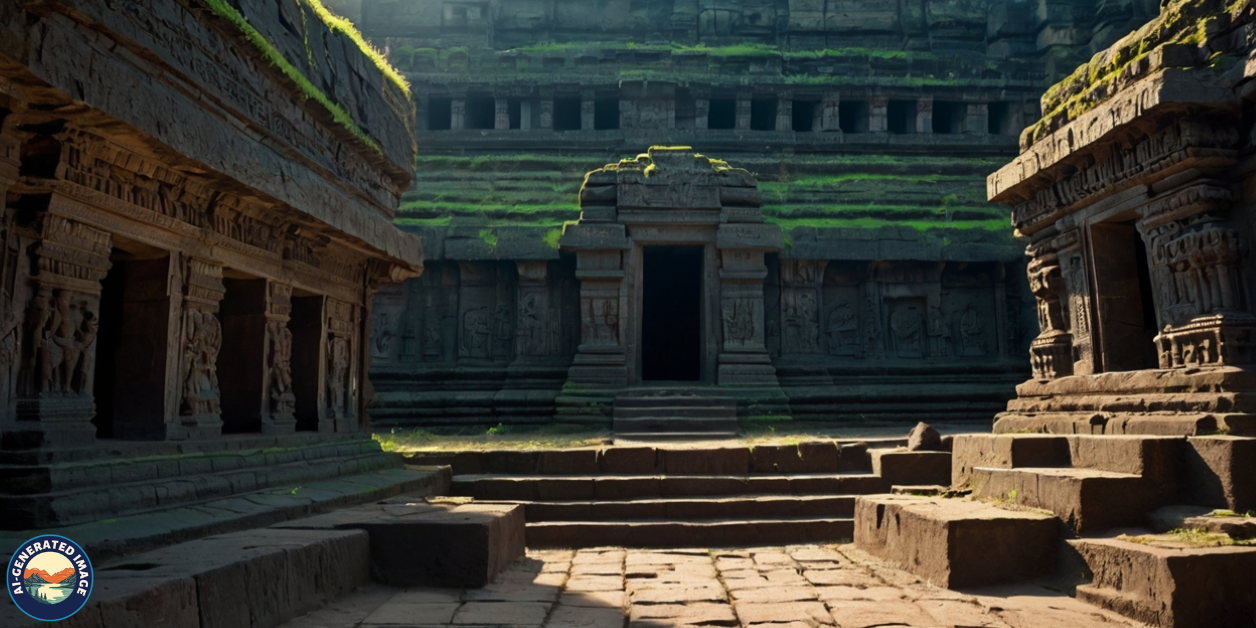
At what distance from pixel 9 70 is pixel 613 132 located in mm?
19389

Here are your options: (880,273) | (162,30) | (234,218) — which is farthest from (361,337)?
(880,273)

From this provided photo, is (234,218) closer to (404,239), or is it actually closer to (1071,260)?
(404,239)

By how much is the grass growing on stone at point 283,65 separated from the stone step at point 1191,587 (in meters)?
6.14

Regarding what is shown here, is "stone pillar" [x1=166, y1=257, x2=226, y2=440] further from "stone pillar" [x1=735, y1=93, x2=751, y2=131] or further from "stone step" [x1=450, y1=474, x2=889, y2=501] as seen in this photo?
"stone pillar" [x1=735, y1=93, x2=751, y2=131]

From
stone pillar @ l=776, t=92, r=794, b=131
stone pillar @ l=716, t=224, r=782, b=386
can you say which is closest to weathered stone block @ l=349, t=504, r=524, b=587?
stone pillar @ l=716, t=224, r=782, b=386

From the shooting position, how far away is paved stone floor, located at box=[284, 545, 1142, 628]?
14.2 feet

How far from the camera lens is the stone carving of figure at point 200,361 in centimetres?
600

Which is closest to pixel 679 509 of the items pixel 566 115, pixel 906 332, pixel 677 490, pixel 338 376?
pixel 677 490

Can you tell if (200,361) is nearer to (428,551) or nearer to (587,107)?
(428,551)

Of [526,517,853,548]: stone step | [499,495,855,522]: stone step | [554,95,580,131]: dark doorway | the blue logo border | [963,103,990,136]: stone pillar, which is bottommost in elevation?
[526,517,853,548]: stone step

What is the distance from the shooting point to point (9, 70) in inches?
155

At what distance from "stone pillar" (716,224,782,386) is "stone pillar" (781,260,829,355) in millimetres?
1203

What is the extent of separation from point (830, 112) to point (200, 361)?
20.0 metres

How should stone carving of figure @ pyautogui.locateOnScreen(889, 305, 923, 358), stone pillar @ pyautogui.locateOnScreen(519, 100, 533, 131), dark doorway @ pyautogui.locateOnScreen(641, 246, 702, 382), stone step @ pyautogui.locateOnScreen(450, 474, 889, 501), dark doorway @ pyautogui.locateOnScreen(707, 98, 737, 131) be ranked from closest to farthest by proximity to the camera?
stone step @ pyautogui.locateOnScreen(450, 474, 889, 501) → stone carving of figure @ pyautogui.locateOnScreen(889, 305, 923, 358) → dark doorway @ pyautogui.locateOnScreen(641, 246, 702, 382) → stone pillar @ pyautogui.locateOnScreen(519, 100, 533, 131) → dark doorway @ pyautogui.locateOnScreen(707, 98, 737, 131)
